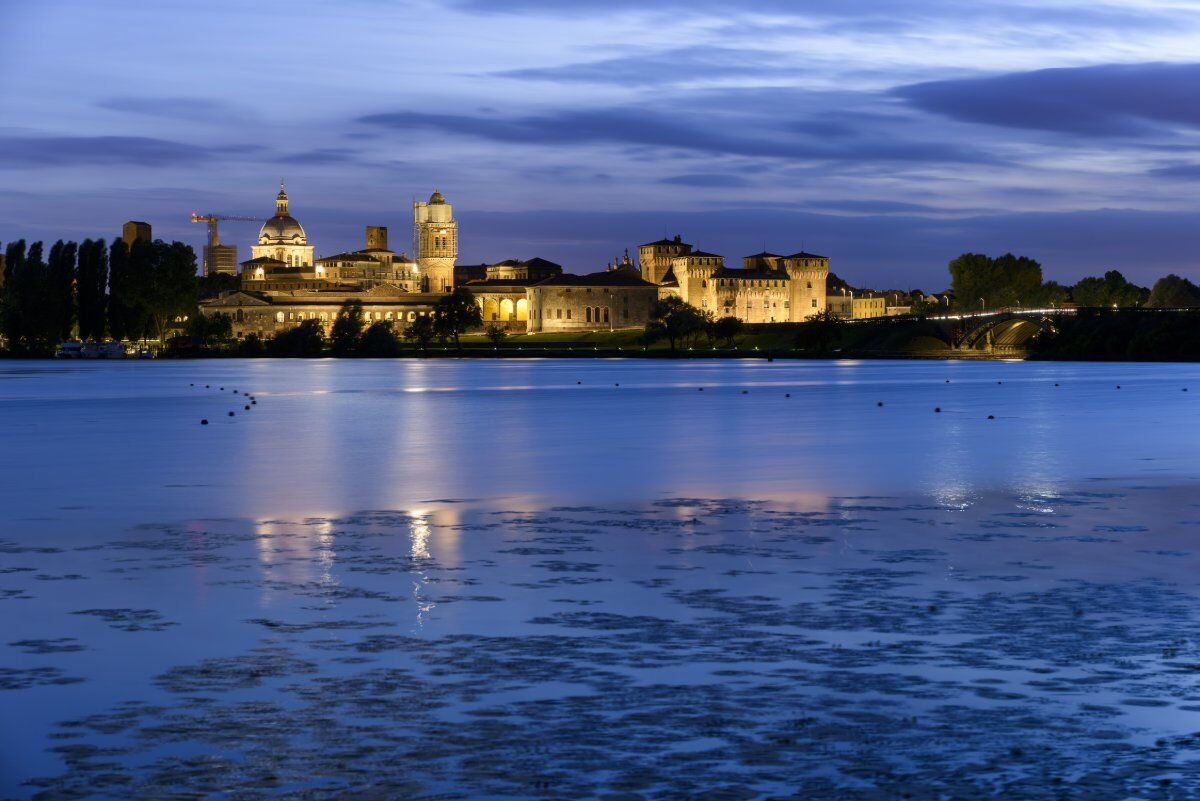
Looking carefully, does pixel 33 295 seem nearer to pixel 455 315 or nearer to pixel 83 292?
pixel 83 292

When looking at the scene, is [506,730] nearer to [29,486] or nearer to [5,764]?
[5,764]

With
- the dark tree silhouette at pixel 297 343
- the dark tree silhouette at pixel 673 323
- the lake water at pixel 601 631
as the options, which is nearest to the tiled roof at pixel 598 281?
the dark tree silhouette at pixel 673 323

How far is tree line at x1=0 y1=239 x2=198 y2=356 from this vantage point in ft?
344

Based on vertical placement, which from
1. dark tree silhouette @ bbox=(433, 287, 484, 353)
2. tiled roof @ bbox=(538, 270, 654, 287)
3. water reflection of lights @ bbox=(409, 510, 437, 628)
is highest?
tiled roof @ bbox=(538, 270, 654, 287)

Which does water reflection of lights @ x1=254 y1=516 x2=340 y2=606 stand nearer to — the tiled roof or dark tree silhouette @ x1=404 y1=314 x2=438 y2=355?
dark tree silhouette @ x1=404 y1=314 x2=438 y2=355

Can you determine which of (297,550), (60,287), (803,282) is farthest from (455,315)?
(297,550)

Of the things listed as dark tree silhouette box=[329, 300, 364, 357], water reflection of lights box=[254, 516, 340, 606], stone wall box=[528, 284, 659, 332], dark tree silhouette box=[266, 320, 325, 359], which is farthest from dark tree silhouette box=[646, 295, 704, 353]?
water reflection of lights box=[254, 516, 340, 606]

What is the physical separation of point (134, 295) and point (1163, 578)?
107302mm

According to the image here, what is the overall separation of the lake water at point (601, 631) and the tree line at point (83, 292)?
90.0m

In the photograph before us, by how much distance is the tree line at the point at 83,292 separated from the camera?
105000mm

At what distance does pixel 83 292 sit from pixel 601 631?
10533 cm

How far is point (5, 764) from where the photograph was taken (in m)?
5.87

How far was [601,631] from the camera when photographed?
838 centimetres

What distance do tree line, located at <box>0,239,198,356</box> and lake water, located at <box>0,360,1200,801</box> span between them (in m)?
90.0
